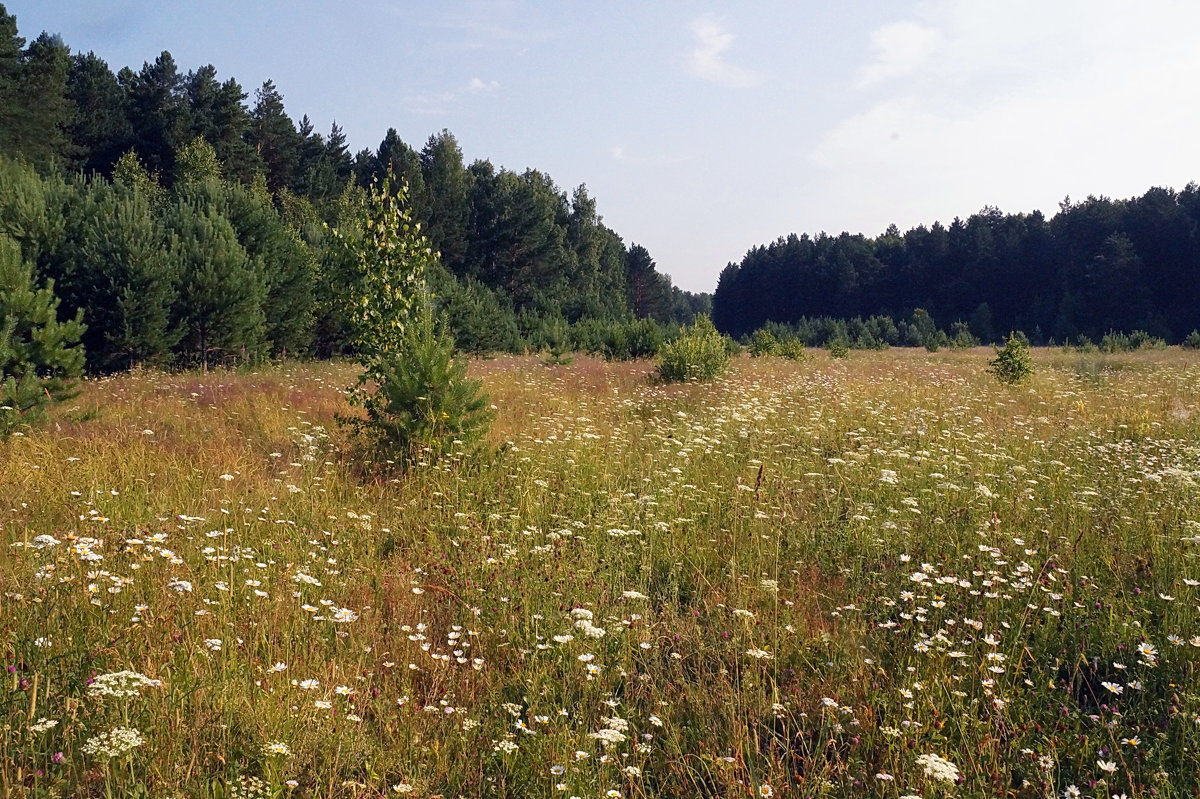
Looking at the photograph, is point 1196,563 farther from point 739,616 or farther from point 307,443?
point 307,443

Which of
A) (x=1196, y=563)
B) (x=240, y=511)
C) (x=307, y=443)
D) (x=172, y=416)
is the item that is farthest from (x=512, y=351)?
(x=1196, y=563)

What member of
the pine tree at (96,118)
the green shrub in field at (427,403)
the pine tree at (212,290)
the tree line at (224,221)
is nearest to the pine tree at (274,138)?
the tree line at (224,221)

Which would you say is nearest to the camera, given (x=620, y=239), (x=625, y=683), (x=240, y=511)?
(x=625, y=683)

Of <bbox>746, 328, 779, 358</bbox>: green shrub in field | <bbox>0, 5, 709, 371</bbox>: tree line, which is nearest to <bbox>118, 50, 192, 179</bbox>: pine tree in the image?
<bbox>0, 5, 709, 371</bbox>: tree line

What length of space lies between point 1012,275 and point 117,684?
86.6m

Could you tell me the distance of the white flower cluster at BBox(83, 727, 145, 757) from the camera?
2.08 metres

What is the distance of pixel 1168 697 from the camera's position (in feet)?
9.99

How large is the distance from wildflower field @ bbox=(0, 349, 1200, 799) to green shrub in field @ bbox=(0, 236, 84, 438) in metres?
0.50

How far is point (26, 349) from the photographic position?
7.69m

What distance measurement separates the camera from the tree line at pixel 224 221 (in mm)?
18469

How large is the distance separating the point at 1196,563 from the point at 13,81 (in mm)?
47541

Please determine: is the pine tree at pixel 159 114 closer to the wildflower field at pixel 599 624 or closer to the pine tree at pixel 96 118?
the pine tree at pixel 96 118

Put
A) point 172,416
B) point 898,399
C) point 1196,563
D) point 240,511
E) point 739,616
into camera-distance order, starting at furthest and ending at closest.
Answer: point 898,399, point 172,416, point 240,511, point 1196,563, point 739,616

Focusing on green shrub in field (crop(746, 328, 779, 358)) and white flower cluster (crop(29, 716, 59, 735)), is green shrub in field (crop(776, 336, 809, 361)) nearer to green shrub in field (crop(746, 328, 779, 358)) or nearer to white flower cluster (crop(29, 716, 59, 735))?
green shrub in field (crop(746, 328, 779, 358))
